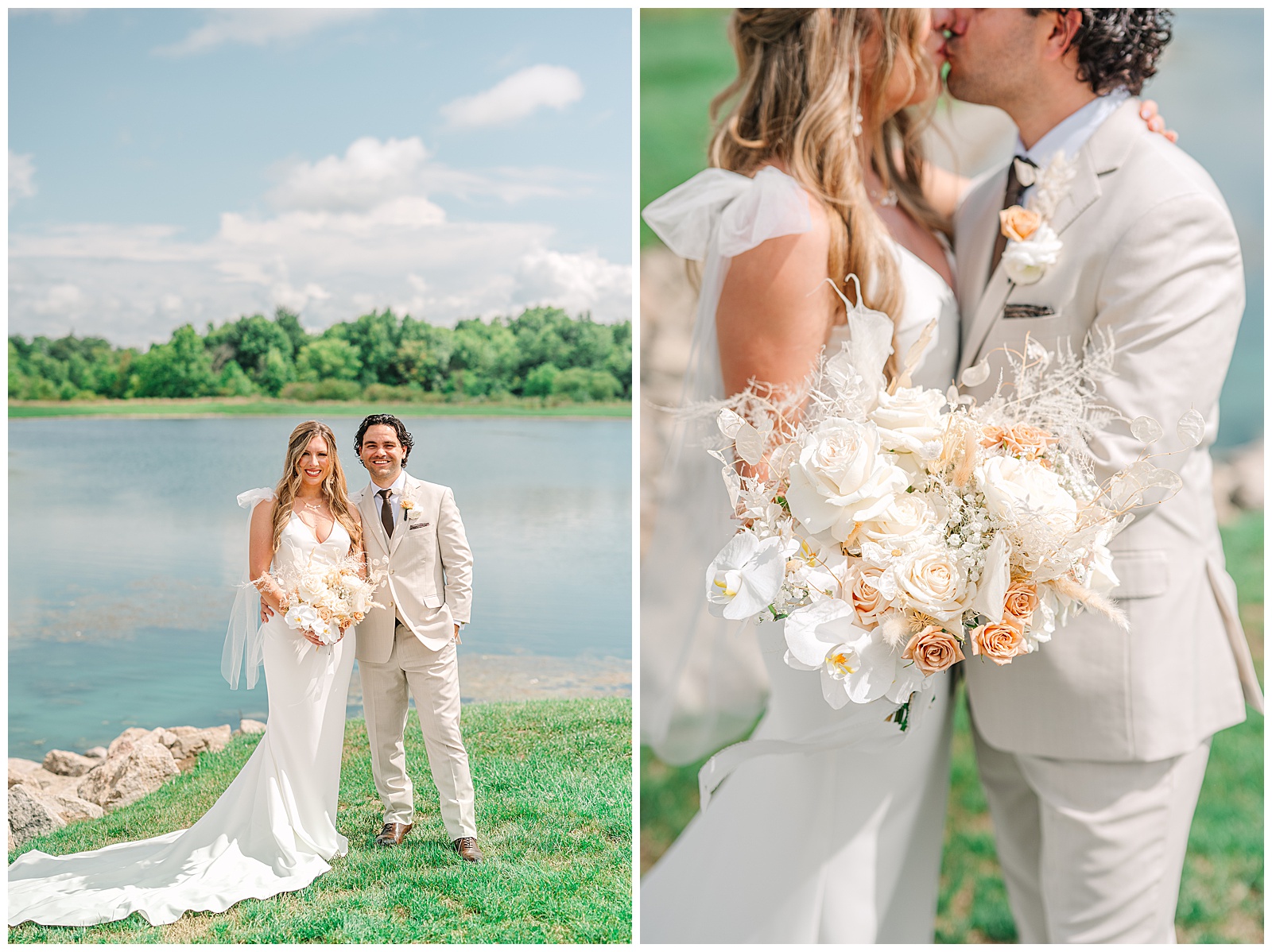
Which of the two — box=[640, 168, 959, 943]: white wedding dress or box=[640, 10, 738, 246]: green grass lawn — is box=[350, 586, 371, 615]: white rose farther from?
box=[640, 10, 738, 246]: green grass lawn

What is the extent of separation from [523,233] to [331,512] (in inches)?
39.9

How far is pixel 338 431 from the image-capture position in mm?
2494

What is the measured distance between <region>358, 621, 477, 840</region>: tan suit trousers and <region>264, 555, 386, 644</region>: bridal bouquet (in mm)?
144

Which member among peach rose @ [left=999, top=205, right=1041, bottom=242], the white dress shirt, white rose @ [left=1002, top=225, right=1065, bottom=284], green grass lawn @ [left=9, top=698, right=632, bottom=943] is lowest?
green grass lawn @ [left=9, top=698, right=632, bottom=943]

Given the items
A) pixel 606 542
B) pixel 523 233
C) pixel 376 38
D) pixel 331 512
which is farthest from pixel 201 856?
pixel 376 38

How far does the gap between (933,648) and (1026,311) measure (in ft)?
3.57

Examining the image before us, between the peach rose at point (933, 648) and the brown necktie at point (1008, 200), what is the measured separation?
47.3 inches

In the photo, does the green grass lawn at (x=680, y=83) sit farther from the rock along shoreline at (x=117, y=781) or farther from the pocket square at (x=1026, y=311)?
the rock along shoreline at (x=117, y=781)

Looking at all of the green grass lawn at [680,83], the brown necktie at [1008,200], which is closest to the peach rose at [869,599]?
the brown necktie at [1008,200]

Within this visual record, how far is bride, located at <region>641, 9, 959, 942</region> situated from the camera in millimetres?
2264

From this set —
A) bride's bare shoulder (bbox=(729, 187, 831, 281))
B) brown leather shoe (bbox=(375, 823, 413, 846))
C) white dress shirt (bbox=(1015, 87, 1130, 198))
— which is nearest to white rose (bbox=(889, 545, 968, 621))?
bride's bare shoulder (bbox=(729, 187, 831, 281))

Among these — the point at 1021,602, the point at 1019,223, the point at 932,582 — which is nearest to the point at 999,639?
the point at 1021,602

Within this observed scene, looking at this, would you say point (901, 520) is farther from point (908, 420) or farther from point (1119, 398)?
point (1119, 398)

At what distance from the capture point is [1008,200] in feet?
7.88
